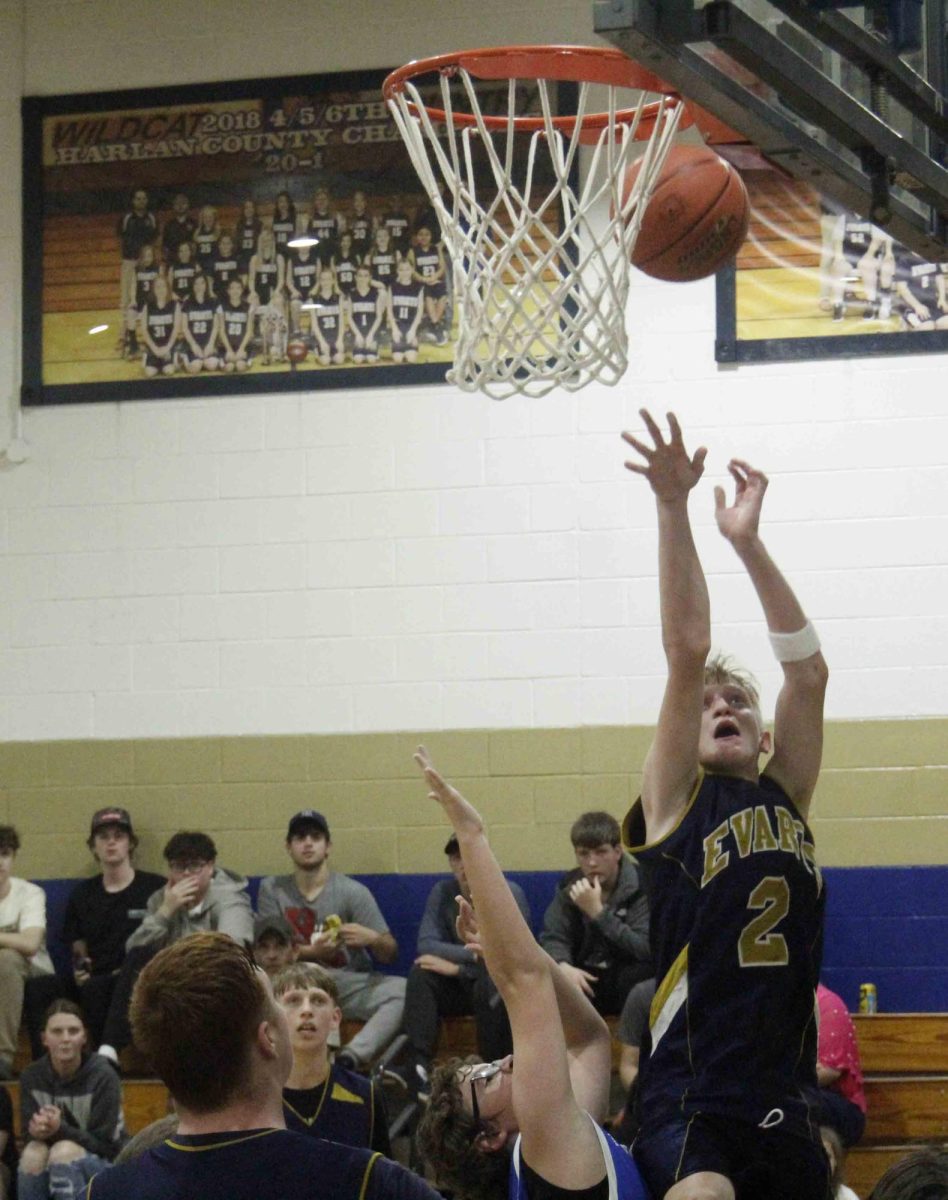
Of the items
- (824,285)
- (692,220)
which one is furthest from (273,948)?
(692,220)

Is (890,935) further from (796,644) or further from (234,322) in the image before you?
(796,644)

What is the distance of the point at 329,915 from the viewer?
28.0 feet

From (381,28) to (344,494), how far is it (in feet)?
8.75

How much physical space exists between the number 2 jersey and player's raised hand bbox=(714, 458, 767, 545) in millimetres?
623

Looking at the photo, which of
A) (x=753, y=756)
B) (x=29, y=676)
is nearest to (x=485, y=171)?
(x=29, y=676)

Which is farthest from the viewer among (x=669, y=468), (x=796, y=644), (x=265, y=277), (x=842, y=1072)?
(x=265, y=277)

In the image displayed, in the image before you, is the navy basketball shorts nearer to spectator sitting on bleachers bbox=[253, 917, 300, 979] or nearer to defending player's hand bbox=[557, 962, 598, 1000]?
defending player's hand bbox=[557, 962, 598, 1000]

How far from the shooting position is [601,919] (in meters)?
7.85

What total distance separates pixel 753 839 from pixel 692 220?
193 centimetres

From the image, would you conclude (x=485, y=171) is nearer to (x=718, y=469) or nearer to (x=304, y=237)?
(x=304, y=237)

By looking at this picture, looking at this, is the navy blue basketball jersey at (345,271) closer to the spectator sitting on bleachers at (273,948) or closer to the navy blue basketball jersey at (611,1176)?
the spectator sitting on bleachers at (273,948)

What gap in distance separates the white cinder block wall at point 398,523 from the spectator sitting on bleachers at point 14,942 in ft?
2.85

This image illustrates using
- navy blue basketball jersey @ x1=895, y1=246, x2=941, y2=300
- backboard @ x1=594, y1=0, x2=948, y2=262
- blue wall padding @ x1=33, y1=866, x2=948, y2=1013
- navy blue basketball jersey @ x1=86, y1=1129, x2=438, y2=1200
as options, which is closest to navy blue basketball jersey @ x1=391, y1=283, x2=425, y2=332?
navy blue basketball jersey @ x1=895, y1=246, x2=941, y2=300

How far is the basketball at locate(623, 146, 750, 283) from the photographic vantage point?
4.62m
